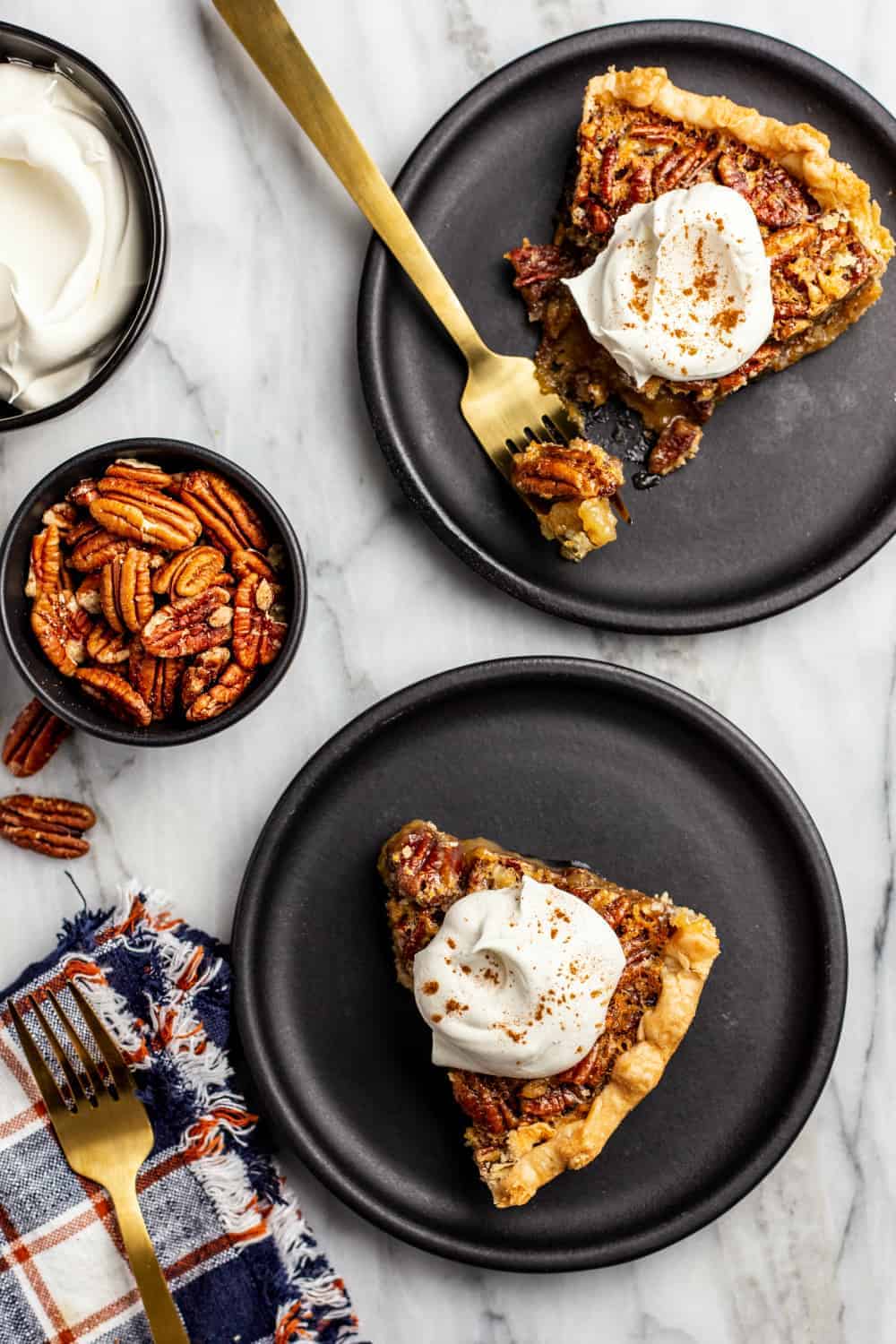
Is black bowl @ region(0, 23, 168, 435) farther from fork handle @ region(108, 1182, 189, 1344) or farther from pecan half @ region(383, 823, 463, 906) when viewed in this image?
fork handle @ region(108, 1182, 189, 1344)

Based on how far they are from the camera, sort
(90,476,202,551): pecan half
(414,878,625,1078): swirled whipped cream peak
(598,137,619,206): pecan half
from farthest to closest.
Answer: (598,137,619,206): pecan half → (90,476,202,551): pecan half → (414,878,625,1078): swirled whipped cream peak

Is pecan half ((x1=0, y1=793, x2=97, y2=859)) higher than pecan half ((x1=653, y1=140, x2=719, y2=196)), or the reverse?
pecan half ((x1=653, y1=140, x2=719, y2=196))

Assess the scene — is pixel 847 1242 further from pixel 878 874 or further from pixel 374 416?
pixel 374 416

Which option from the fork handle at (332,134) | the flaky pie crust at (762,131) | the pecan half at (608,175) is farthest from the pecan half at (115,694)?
the flaky pie crust at (762,131)

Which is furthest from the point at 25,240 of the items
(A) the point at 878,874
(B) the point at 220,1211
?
(A) the point at 878,874

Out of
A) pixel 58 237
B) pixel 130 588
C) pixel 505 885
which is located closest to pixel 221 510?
pixel 130 588

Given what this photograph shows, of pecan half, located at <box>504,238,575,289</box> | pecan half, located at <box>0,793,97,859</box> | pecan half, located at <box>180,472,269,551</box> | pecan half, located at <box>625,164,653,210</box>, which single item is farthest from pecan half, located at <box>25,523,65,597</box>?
pecan half, located at <box>625,164,653,210</box>

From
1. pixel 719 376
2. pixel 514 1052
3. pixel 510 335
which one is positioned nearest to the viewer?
pixel 514 1052
